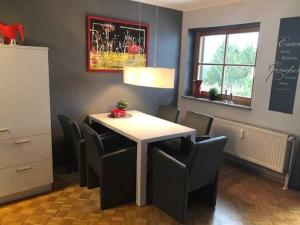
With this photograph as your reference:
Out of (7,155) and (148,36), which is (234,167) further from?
(7,155)

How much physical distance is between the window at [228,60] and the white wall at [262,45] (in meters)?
0.18

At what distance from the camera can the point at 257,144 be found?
3.23 metres

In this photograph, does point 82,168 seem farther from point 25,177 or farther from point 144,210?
point 144,210

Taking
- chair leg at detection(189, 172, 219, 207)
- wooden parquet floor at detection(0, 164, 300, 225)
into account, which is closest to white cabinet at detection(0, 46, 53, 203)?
wooden parquet floor at detection(0, 164, 300, 225)

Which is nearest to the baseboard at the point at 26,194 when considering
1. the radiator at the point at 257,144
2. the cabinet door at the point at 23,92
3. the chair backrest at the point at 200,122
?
the cabinet door at the point at 23,92

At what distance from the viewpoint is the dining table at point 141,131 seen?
2439 mm

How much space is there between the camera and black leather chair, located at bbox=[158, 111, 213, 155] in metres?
2.88

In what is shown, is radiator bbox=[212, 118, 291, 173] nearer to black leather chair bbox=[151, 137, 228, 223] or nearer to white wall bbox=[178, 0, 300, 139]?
white wall bbox=[178, 0, 300, 139]

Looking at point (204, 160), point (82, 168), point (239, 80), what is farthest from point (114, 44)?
point (204, 160)

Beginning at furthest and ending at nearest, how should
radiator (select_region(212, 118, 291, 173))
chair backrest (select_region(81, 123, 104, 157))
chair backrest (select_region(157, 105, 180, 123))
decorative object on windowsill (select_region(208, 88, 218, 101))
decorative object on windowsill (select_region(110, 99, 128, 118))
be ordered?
decorative object on windowsill (select_region(208, 88, 218, 101)) < chair backrest (select_region(157, 105, 180, 123)) < decorative object on windowsill (select_region(110, 99, 128, 118)) < radiator (select_region(212, 118, 291, 173)) < chair backrest (select_region(81, 123, 104, 157))

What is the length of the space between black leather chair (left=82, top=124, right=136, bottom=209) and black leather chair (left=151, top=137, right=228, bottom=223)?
0.22 metres

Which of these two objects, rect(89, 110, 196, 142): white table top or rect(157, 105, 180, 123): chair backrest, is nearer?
rect(89, 110, 196, 142): white table top

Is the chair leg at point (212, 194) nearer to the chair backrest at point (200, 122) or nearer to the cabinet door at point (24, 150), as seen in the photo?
the chair backrest at point (200, 122)

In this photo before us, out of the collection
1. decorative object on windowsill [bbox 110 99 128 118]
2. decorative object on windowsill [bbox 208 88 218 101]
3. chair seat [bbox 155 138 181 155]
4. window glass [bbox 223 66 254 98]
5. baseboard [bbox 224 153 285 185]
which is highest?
window glass [bbox 223 66 254 98]
